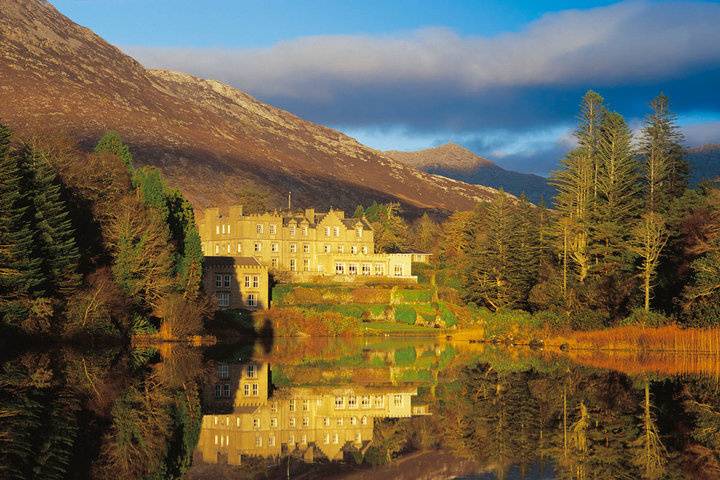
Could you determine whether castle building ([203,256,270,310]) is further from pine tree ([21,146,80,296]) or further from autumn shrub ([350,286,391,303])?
pine tree ([21,146,80,296])

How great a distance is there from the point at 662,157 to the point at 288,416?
50.4 meters

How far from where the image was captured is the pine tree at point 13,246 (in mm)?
43625

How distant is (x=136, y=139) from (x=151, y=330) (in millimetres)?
141069

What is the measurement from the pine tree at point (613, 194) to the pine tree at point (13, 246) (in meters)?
37.4

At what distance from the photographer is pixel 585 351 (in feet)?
188

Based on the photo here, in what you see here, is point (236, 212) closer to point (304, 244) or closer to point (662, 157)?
point (304, 244)

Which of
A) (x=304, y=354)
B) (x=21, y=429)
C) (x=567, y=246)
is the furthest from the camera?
(x=567, y=246)

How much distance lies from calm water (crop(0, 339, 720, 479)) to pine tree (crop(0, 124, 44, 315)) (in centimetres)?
278

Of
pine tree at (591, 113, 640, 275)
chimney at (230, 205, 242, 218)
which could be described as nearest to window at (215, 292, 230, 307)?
chimney at (230, 205, 242, 218)

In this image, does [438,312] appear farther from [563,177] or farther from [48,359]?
[48,359]

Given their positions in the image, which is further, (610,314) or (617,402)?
(610,314)

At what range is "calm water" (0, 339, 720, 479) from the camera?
73.1 ft

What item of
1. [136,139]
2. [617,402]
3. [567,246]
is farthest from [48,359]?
[136,139]

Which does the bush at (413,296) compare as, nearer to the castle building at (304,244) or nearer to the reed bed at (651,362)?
the castle building at (304,244)
